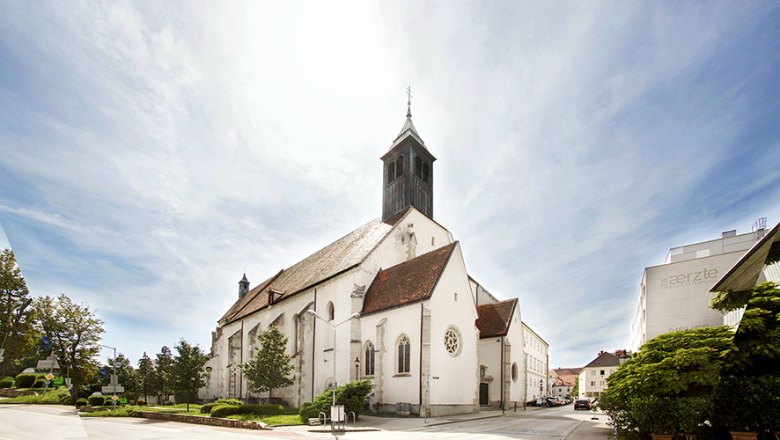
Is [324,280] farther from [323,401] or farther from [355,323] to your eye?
[323,401]

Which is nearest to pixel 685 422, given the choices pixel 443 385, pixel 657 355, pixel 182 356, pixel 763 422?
pixel 657 355

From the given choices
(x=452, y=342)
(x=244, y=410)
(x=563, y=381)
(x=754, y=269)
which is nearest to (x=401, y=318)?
(x=452, y=342)

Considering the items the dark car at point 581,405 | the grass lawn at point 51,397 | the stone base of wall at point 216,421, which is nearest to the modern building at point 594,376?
the dark car at point 581,405

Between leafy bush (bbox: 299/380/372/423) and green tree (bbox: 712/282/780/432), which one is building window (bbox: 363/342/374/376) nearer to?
leafy bush (bbox: 299/380/372/423)

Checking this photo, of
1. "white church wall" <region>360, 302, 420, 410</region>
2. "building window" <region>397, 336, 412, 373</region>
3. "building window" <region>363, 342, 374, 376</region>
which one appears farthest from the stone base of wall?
"building window" <region>363, 342, 374, 376</region>

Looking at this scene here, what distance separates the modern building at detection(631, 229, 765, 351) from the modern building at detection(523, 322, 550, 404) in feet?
161

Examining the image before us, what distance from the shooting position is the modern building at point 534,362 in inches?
1963

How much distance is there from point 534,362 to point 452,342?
34656 mm

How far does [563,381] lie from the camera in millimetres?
115688

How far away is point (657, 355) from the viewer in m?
4.46

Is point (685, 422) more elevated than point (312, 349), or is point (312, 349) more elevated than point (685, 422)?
point (685, 422)

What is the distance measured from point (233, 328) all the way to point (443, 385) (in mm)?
33214

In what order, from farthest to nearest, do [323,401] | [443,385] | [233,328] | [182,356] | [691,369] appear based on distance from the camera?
1. [233,328]
2. [182,356]
3. [443,385]
4. [323,401]
5. [691,369]

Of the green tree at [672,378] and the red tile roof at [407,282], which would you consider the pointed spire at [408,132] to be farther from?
the green tree at [672,378]
